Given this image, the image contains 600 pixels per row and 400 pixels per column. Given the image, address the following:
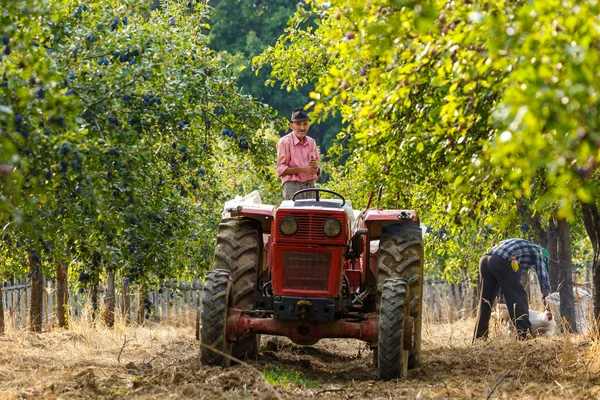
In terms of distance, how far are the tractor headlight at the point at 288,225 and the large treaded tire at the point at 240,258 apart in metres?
0.55

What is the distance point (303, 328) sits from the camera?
7500mm

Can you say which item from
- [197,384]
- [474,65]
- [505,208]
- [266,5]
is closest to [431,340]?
[505,208]

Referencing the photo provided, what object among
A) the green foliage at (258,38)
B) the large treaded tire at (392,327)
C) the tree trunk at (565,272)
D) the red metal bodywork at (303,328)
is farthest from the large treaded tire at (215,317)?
the green foliage at (258,38)

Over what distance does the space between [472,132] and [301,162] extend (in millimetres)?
2873

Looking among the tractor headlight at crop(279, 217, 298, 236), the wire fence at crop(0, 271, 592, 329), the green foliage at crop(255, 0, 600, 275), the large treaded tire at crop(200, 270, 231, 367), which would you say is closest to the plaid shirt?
the green foliage at crop(255, 0, 600, 275)

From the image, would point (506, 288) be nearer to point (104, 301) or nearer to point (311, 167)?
point (311, 167)

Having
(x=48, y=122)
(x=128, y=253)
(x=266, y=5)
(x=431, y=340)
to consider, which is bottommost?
(x=431, y=340)

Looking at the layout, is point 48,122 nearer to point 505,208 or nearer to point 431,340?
point 505,208

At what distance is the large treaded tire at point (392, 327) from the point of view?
23.3 feet

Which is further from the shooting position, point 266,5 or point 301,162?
point 266,5

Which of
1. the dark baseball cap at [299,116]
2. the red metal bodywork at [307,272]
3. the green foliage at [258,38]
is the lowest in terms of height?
the red metal bodywork at [307,272]

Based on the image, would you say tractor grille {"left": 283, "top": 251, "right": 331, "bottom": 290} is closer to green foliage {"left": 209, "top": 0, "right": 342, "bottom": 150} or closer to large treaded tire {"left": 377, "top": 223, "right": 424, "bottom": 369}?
large treaded tire {"left": 377, "top": 223, "right": 424, "bottom": 369}

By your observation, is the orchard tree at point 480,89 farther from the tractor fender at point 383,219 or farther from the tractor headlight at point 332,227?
the tractor headlight at point 332,227

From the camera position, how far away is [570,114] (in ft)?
11.5
